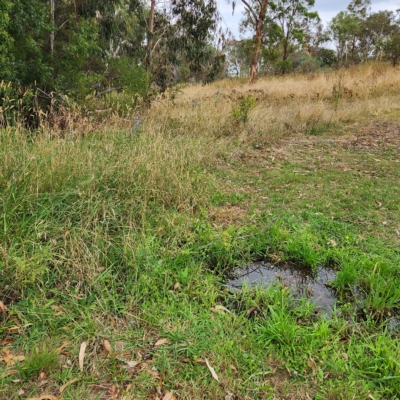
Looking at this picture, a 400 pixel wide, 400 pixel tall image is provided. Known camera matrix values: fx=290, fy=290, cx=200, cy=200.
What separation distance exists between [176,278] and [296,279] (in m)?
1.00

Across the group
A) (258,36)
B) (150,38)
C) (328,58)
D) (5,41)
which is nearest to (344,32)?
(328,58)

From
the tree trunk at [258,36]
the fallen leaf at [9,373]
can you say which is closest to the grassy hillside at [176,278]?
the fallen leaf at [9,373]

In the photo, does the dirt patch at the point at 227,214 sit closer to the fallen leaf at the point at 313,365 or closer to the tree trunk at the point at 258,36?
the fallen leaf at the point at 313,365

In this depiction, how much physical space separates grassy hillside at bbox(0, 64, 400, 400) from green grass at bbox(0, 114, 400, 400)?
11mm

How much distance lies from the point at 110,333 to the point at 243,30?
2623 cm

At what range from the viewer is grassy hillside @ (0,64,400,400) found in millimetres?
1569

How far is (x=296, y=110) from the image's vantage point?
7.80 meters

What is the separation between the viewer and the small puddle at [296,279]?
2.23 metres

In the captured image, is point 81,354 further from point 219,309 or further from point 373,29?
point 373,29

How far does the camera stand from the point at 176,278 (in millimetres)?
2270

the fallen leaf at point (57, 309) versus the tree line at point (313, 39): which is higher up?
the tree line at point (313, 39)

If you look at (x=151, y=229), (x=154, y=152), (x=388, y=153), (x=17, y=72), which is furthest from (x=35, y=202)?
(x=388, y=153)

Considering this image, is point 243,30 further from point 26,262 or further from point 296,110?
point 26,262

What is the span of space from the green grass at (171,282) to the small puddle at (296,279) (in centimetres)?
9
